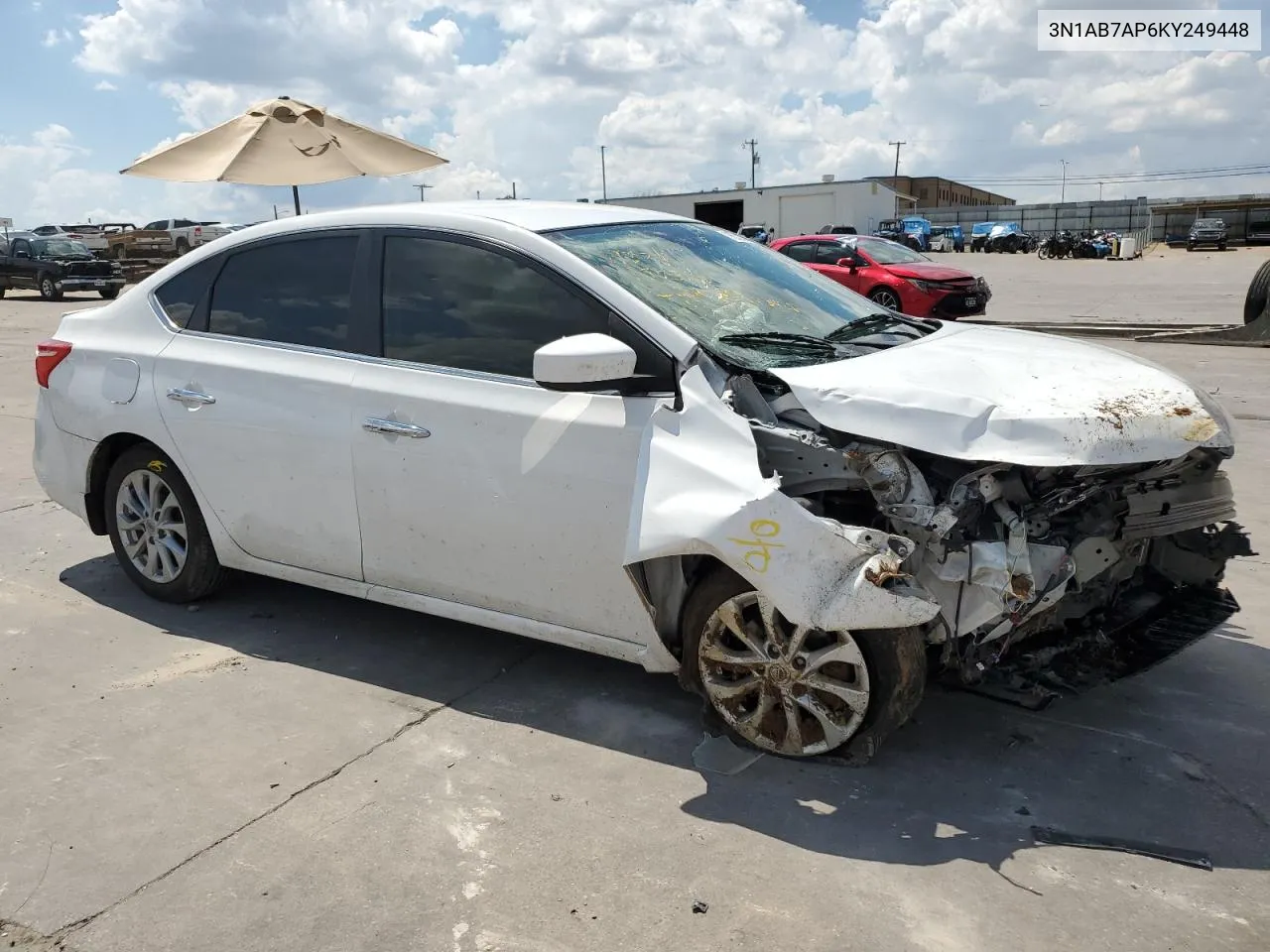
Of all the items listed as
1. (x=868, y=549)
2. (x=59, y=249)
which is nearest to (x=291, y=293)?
(x=868, y=549)

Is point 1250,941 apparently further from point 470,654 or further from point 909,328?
point 470,654

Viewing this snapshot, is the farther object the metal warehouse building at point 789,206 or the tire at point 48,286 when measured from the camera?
the metal warehouse building at point 789,206

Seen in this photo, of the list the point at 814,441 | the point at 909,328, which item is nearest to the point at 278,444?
the point at 814,441

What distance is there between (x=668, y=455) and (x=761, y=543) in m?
0.42

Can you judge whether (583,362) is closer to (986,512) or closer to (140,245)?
(986,512)

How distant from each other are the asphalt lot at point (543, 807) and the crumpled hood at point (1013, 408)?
108 cm

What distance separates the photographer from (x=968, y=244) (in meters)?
61.5

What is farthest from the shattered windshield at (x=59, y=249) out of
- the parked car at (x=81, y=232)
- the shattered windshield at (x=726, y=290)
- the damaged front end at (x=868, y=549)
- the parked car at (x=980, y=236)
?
the parked car at (x=980, y=236)

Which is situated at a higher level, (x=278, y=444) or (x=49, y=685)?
(x=278, y=444)

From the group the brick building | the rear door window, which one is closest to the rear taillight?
the rear door window

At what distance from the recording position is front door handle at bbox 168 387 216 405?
4.49 m

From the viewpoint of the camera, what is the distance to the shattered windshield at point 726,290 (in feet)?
12.0

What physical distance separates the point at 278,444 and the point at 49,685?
1.30m

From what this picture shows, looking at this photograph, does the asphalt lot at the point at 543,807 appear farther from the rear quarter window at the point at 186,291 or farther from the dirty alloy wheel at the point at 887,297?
the dirty alloy wheel at the point at 887,297
